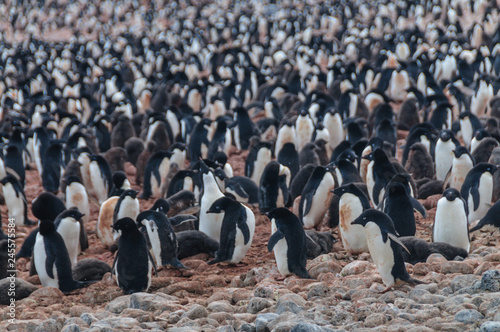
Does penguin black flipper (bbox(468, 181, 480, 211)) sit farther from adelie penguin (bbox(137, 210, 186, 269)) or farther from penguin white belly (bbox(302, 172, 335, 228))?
adelie penguin (bbox(137, 210, 186, 269))

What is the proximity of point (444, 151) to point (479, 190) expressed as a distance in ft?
7.15

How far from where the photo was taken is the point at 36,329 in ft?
19.5

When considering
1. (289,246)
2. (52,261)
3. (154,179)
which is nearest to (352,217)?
(289,246)

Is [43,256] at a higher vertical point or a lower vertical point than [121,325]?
higher

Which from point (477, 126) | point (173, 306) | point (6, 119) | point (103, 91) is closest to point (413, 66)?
point (477, 126)

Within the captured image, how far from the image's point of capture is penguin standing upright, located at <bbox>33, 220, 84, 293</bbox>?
7.29 meters

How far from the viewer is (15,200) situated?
10516mm

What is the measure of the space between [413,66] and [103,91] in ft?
28.4

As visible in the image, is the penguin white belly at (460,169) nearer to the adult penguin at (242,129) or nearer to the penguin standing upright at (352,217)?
the penguin standing upright at (352,217)

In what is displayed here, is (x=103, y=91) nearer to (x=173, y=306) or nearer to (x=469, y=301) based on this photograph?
(x=173, y=306)

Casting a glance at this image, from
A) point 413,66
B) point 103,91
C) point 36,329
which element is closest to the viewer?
point 36,329

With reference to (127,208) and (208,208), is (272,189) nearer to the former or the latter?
(208,208)

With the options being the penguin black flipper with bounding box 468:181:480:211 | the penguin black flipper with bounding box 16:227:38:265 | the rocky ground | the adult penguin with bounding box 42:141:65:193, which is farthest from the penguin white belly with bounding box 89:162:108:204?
→ the penguin black flipper with bounding box 468:181:480:211

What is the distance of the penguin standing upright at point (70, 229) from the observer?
8086mm
